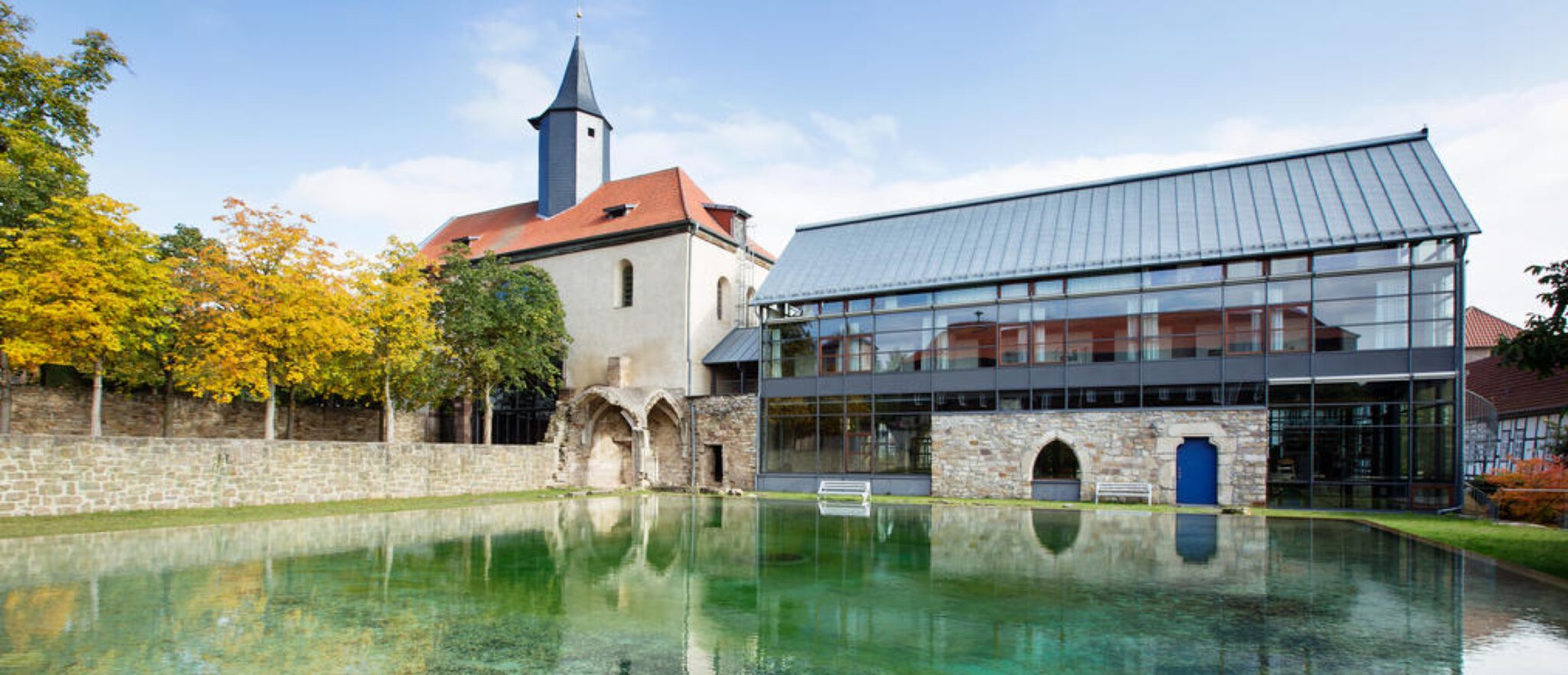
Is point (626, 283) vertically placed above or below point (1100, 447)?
above

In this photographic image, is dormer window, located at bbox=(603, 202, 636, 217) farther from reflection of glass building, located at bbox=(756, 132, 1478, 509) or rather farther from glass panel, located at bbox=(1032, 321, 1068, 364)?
glass panel, located at bbox=(1032, 321, 1068, 364)

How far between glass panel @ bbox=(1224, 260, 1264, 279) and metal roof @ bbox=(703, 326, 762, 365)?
46.1ft

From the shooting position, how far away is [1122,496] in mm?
21359

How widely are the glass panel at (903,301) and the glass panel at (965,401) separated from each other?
9.44 ft

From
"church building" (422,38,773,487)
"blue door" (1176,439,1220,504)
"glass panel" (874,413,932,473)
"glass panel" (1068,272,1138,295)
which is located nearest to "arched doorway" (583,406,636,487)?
"church building" (422,38,773,487)

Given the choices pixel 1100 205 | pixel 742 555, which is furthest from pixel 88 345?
pixel 1100 205

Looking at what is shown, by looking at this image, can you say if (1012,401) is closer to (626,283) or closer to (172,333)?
(626,283)

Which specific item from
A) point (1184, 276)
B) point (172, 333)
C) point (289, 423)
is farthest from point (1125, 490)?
point (289, 423)

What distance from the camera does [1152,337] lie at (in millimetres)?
21984

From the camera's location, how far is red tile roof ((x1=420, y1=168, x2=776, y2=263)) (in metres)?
31.2

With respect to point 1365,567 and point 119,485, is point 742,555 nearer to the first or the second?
point 1365,567

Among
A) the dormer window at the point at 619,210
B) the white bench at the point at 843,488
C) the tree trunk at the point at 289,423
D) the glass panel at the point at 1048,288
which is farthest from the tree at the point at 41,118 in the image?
the glass panel at the point at 1048,288

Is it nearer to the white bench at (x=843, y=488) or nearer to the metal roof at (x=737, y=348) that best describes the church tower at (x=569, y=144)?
the metal roof at (x=737, y=348)

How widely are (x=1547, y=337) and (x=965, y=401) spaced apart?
49.3ft
